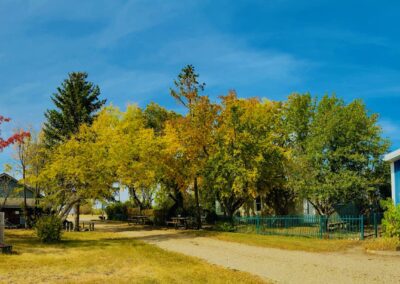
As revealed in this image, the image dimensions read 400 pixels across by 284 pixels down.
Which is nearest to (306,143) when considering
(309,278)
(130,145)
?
(130,145)

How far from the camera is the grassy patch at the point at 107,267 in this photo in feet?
42.3

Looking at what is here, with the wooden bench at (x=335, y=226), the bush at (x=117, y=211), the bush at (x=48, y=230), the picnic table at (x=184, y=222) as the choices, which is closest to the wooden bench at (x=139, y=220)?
the picnic table at (x=184, y=222)

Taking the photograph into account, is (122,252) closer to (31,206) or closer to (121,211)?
(31,206)

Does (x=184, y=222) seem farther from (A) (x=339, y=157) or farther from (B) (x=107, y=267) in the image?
(B) (x=107, y=267)

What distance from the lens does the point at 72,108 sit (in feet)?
142

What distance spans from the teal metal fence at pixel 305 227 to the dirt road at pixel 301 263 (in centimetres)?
484

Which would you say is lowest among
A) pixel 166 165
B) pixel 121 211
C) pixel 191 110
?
pixel 121 211

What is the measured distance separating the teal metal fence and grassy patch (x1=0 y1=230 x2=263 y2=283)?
914 cm

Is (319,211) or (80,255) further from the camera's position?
(319,211)

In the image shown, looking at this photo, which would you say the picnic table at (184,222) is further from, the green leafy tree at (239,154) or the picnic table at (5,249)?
the picnic table at (5,249)

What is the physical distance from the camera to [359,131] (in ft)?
99.4

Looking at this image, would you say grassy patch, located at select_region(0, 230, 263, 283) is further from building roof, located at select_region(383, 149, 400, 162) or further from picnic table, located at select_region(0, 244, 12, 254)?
building roof, located at select_region(383, 149, 400, 162)

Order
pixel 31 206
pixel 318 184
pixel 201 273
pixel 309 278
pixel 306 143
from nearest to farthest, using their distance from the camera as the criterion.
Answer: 1. pixel 309 278
2. pixel 201 273
3. pixel 318 184
4. pixel 306 143
5. pixel 31 206

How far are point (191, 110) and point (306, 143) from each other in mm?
9014
